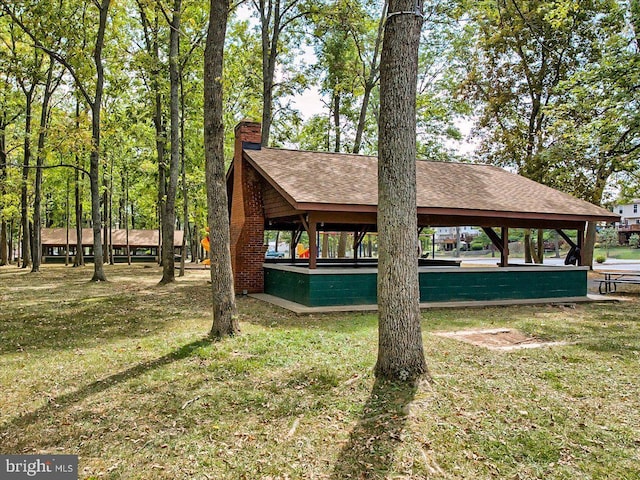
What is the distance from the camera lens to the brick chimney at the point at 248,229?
13.8 m

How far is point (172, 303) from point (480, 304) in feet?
25.4

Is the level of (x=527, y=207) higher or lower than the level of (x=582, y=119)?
lower

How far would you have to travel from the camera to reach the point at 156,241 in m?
38.2

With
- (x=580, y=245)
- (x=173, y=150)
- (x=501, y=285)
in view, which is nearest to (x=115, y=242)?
(x=173, y=150)

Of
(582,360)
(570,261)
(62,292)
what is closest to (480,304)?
(570,261)

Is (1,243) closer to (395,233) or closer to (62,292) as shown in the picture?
(62,292)

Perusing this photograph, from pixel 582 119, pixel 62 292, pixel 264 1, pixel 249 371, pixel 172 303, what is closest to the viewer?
pixel 249 371

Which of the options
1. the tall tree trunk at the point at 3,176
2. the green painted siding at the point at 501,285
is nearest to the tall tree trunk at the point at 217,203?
the green painted siding at the point at 501,285

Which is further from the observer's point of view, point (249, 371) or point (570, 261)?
point (570, 261)

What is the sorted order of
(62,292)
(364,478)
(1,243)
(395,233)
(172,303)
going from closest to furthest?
(364,478) < (395,233) < (172,303) < (62,292) < (1,243)

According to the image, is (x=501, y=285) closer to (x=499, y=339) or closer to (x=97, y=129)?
(x=499, y=339)

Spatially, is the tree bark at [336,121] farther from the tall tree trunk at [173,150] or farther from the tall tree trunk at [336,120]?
the tall tree trunk at [173,150]

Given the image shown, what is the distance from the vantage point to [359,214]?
38.1 feet

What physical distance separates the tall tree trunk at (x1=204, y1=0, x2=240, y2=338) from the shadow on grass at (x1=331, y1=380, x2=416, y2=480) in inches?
124
